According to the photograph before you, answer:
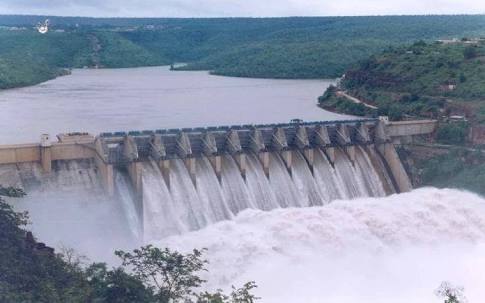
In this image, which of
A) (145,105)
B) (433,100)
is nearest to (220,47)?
(145,105)

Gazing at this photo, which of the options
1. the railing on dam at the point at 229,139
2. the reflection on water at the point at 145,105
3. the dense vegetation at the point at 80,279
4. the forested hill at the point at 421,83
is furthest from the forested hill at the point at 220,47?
the dense vegetation at the point at 80,279

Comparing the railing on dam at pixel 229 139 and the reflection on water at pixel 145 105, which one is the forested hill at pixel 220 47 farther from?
the railing on dam at pixel 229 139

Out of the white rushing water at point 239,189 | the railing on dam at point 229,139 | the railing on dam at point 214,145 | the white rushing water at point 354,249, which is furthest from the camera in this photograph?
the railing on dam at point 229,139

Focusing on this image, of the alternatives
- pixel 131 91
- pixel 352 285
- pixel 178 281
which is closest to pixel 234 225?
pixel 352 285

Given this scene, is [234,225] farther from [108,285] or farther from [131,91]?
[131,91]

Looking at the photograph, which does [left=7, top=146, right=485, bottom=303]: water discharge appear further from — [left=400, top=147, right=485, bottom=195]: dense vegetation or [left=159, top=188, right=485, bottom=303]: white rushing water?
[left=400, top=147, right=485, bottom=195]: dense vegetation

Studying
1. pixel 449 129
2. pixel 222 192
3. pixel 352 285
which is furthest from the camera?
pixel 449 129
